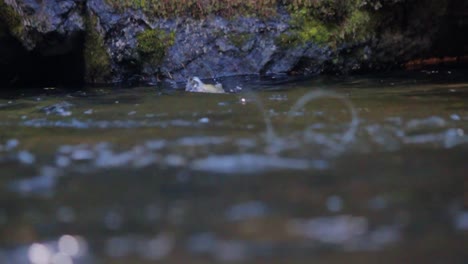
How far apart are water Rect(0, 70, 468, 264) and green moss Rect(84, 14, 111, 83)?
4416 mm

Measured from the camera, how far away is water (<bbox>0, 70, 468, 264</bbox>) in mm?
1896

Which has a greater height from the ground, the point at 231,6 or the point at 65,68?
the point at 231,6

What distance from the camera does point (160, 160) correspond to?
10.1 feet

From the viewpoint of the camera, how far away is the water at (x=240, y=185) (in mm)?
1896

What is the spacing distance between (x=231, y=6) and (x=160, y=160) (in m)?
6.58

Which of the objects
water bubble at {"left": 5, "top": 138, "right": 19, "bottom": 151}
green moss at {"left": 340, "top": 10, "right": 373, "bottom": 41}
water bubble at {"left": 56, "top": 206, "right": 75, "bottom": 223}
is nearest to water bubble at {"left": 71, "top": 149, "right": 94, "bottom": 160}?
water bubble at {"left": 5, "top": 138, "right": 19, "bottom": 151}

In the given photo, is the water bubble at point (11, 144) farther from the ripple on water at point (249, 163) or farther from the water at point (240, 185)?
the ripple on water at point (249, 163)

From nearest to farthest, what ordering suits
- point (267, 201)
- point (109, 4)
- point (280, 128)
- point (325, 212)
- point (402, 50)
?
point (325, 212), point (267, 201), point (280, 128), point (109, 4), point (402, 50)

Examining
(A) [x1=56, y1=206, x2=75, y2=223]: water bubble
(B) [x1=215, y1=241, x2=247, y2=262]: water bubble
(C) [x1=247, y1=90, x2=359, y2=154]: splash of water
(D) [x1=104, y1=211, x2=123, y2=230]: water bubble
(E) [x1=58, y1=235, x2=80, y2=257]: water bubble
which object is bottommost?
(C) [x1=247, y1=90, x2=359, y2=154]: splash of water

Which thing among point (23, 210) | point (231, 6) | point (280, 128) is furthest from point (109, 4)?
point (23, 210)

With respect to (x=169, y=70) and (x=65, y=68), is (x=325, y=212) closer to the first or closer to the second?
(x=169, y=70)

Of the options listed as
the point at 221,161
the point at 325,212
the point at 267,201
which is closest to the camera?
the point at 325,212

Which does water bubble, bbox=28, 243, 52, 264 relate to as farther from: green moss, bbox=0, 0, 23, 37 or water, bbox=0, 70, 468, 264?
green moss, bbox=0, 0, 23, 37

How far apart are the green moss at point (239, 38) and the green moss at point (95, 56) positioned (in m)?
2.13
